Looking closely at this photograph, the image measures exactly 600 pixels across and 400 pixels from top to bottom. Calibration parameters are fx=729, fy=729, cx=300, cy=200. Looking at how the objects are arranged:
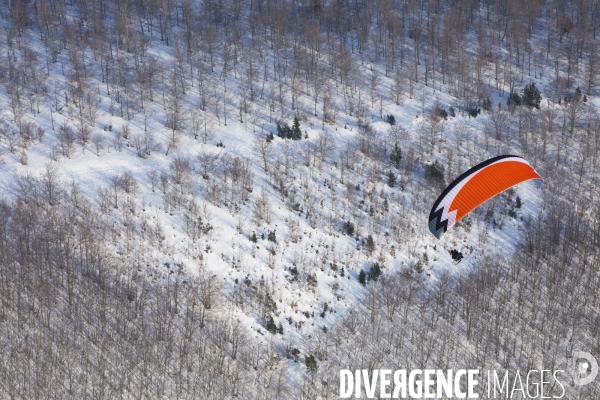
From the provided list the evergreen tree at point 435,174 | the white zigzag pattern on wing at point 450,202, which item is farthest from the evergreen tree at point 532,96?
the white zigzag pattern on wing at point 450,202

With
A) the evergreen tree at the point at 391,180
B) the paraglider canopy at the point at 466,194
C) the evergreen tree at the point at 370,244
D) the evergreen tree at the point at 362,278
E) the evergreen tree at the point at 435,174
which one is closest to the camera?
the paraglider canopy at the point at 466,194

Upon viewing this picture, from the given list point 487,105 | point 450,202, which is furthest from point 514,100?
point 450,202

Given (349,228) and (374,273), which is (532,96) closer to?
(349,228)

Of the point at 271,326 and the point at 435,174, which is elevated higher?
the point at 435,174

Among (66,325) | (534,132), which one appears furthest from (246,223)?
(534,132)

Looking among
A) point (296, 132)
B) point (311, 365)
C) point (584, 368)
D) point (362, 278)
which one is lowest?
point (584, 368)

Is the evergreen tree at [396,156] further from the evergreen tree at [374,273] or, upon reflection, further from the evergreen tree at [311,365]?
the evergreen tree at [311,365]

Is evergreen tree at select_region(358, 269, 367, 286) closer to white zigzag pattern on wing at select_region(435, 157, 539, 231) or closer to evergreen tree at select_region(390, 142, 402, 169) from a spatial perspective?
evergreen tree at select_region(390, 142, 402, 169)
